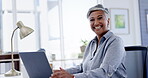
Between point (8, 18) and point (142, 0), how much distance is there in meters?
3.05

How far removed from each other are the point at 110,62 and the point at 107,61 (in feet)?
0.07

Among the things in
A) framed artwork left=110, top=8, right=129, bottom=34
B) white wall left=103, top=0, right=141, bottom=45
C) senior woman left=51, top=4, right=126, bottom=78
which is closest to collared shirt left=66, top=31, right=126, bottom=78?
senior woman left=51, top=4, right=126, bottom=78

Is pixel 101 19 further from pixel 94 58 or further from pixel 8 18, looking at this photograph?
pixel 8 18

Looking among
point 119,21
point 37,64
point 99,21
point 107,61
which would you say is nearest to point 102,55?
point 107,61

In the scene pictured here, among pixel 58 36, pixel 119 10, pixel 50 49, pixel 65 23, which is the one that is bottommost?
pixel 50 49

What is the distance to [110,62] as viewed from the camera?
4.21ft

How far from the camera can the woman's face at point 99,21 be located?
1520 mm

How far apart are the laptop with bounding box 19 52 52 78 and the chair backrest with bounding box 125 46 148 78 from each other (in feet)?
2.29

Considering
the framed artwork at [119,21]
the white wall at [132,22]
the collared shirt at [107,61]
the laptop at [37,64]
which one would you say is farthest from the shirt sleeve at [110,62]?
the white wall at [132,22]

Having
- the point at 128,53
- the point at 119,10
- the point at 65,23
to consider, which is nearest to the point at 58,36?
the point at 65,23

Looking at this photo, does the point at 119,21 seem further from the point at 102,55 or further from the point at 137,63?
the point at 102,55

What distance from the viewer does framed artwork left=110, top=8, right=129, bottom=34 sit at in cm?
448

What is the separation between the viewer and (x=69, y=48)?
173 inches

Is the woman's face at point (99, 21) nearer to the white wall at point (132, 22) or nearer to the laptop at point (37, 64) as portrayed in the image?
the laptop at point (37, 64)
